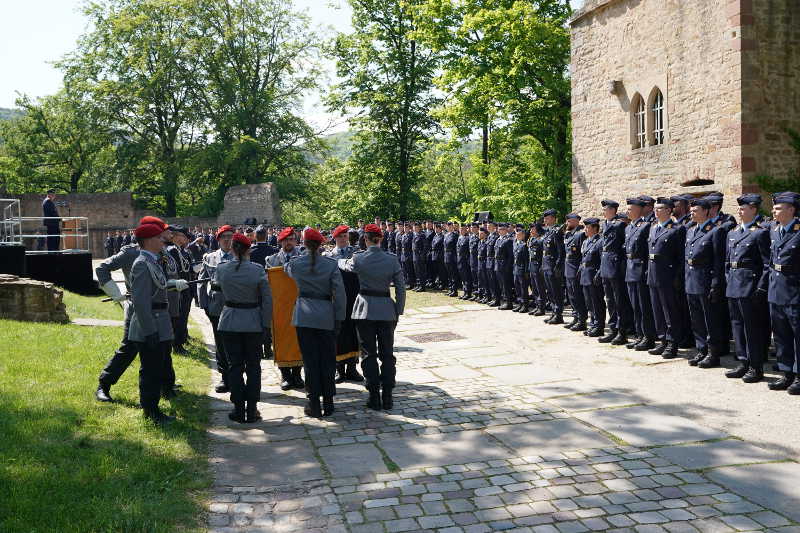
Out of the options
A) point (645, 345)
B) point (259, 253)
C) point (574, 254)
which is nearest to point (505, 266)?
point (574, 254)

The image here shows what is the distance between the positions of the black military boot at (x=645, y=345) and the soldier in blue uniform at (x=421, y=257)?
9.67 metres

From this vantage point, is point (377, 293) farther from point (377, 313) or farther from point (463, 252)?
point (463, 252)

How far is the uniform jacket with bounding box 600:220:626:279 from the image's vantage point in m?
9.78

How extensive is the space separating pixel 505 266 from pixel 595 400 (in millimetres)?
7501

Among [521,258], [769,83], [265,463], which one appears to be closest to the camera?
[265,463]

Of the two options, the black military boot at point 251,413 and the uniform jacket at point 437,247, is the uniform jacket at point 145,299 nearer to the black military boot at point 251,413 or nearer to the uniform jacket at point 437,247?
the black military boot at point 251,413

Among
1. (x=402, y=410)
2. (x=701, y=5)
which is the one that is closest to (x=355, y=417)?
(x=402, y=410)

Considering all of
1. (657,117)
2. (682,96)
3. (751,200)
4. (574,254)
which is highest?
(682,96)

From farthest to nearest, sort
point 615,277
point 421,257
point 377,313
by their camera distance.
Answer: point 421,257 < point 615,277 < point 377,313

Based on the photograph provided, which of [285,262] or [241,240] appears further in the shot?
[285,262]

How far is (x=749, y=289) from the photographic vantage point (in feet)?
24.2

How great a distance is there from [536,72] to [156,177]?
93.4 feet

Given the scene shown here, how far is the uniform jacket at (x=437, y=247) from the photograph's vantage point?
706 inches

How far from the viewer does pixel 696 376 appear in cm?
763
